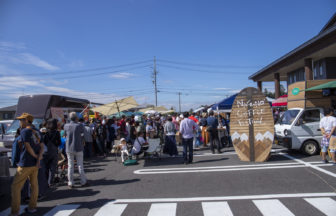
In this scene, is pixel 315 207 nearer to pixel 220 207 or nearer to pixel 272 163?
pixel 220 207

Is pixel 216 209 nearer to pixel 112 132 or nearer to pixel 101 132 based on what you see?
pixel 101 132

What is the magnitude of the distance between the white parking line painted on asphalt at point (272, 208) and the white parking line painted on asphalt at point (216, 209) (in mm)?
586

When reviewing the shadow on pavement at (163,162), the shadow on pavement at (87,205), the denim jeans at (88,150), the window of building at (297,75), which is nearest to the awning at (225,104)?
the shadow on pavement at (163,162)

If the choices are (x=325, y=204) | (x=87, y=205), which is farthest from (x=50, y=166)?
(x=325, y=204)

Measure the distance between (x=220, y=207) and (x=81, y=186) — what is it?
12.5 feet

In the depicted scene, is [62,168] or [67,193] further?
[62,168]

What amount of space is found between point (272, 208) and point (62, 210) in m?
4.05

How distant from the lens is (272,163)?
7.81 meters

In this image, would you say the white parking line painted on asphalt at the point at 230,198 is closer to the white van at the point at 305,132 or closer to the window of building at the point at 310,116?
the white van at the point at 305,132

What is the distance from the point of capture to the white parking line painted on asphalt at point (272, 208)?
398cm

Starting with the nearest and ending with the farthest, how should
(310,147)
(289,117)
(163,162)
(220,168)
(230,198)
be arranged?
(230,198), (220,168), (310,147), (163,162), (289,117)

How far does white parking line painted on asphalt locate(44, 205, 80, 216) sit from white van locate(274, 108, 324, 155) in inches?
298

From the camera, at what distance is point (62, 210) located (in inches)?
181

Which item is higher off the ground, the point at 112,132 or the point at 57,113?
the point at 57,113
